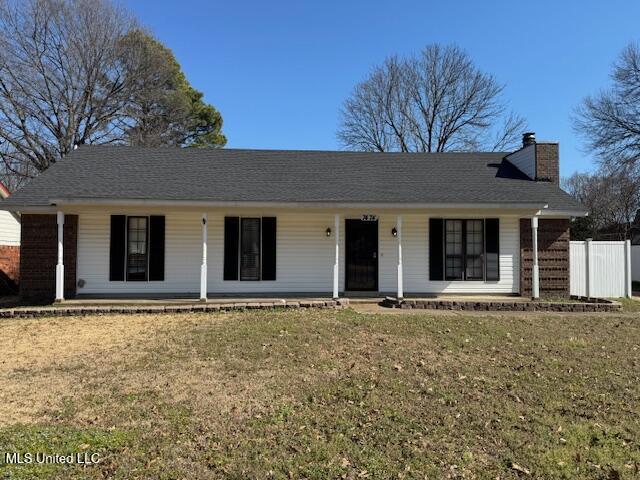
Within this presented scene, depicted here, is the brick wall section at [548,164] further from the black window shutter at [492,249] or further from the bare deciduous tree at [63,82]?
the bare deciduous tree at [63,82]

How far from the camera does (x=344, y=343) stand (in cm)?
720

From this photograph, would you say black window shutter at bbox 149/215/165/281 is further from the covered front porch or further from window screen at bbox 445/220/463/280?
window screen at bbox 445/220/463/280

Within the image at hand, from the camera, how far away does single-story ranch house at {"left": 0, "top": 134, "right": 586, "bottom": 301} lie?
468 inches

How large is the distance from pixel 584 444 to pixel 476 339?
3.62m

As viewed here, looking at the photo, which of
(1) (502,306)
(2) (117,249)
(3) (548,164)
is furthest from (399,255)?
(2) (117,249)

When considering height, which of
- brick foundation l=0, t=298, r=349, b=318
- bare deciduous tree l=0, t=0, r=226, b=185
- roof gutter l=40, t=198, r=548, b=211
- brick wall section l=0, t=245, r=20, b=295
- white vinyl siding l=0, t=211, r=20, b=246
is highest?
bare deciduous tree l=0, t=0, r=226, b=185

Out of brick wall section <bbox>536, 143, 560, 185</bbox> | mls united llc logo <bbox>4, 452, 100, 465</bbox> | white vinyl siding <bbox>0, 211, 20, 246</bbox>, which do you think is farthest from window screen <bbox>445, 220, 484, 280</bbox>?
white vinyl siding <bbox>0, 211, 20, 246</bbox>

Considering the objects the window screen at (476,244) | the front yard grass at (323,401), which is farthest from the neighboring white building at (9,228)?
the window screen at (476,244)

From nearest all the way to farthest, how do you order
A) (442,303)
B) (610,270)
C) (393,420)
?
1. (393,420)
2. (442,303)
3. (610,270)

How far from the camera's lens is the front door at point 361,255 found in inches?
512

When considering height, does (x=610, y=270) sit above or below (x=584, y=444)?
above

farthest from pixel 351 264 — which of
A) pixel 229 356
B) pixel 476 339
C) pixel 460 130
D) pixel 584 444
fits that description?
pixel 460 130

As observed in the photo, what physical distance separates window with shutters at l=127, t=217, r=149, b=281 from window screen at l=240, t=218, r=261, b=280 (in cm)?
248

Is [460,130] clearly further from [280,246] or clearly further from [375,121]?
[280,246]
